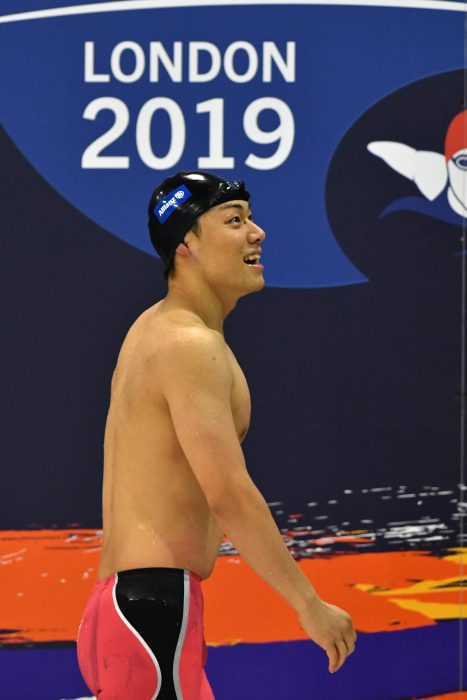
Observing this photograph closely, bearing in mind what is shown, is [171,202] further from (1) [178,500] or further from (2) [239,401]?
(1) [178,500]

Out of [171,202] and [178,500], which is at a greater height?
[171,202]

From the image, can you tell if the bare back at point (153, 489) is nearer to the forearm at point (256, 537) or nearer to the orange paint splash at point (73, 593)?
the forearm at point (256, 537)

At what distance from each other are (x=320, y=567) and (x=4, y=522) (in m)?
1.16

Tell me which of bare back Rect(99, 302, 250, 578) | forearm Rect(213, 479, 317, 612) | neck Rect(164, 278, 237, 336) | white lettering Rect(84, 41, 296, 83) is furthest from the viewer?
white lettering Rect(84, 41, 296, 83)

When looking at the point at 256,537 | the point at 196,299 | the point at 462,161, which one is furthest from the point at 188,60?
the point at 256,537

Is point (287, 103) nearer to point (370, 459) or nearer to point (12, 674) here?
point (370, 459)

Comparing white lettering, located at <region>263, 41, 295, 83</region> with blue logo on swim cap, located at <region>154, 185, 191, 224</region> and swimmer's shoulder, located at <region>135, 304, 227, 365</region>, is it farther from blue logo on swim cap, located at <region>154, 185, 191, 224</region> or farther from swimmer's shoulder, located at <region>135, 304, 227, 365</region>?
swimmer's shoulder, located at <region>135, 304, 227, 365</region>

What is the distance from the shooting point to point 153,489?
2.52 metres

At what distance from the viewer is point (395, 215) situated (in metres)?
4.13

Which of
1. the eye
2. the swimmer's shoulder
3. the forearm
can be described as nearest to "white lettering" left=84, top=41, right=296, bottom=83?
the eye

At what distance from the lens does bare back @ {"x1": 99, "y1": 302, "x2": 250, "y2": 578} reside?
251 centimetres

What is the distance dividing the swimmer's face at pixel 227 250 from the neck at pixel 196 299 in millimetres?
26

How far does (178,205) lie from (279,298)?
1.45 m

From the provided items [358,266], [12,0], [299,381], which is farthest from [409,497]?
[12,0]
